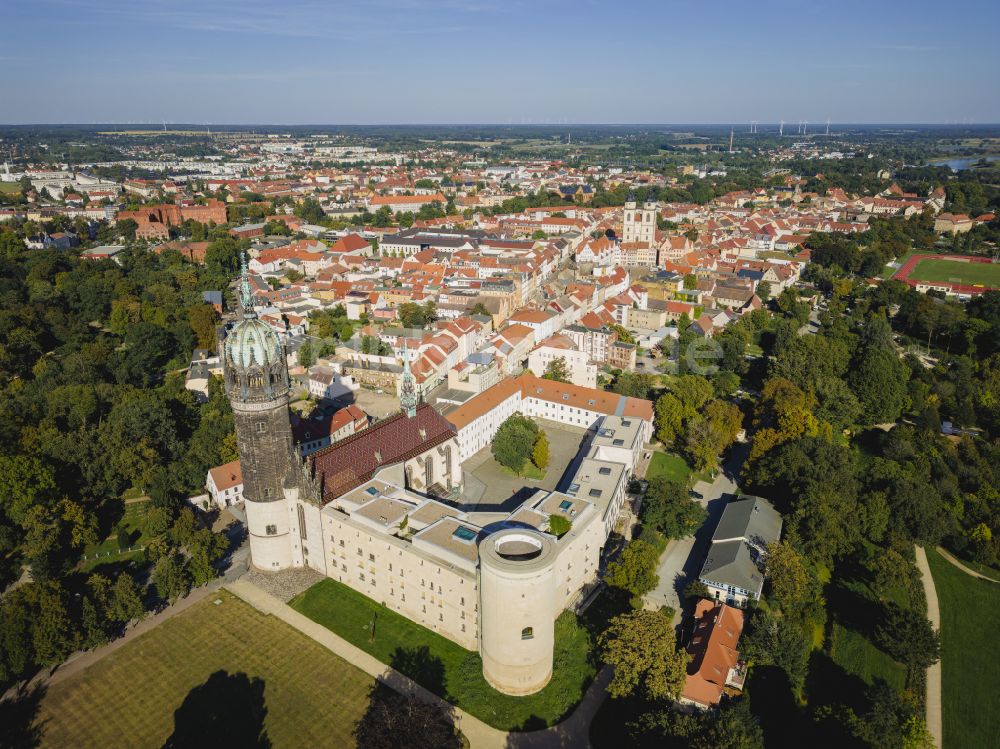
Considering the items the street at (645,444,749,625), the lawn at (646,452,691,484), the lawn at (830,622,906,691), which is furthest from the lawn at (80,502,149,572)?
the lawn at (830,622,906,691)

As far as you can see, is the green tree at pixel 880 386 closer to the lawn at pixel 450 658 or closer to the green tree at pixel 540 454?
the green tree at pixel 540 454

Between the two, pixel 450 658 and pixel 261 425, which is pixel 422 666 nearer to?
pixel 450 658

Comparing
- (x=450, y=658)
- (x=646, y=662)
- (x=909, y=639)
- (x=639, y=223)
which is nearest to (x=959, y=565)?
(x=909, y=639)

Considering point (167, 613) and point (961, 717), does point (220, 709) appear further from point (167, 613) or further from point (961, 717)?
point (961, 717)

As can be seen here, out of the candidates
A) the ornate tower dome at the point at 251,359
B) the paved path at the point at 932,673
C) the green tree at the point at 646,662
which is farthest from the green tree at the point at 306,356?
the paved path at the point at 932,673

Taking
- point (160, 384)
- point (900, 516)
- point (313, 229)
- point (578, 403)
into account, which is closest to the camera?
point (900, 516)

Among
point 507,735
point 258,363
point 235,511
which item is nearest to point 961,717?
point 507,735
